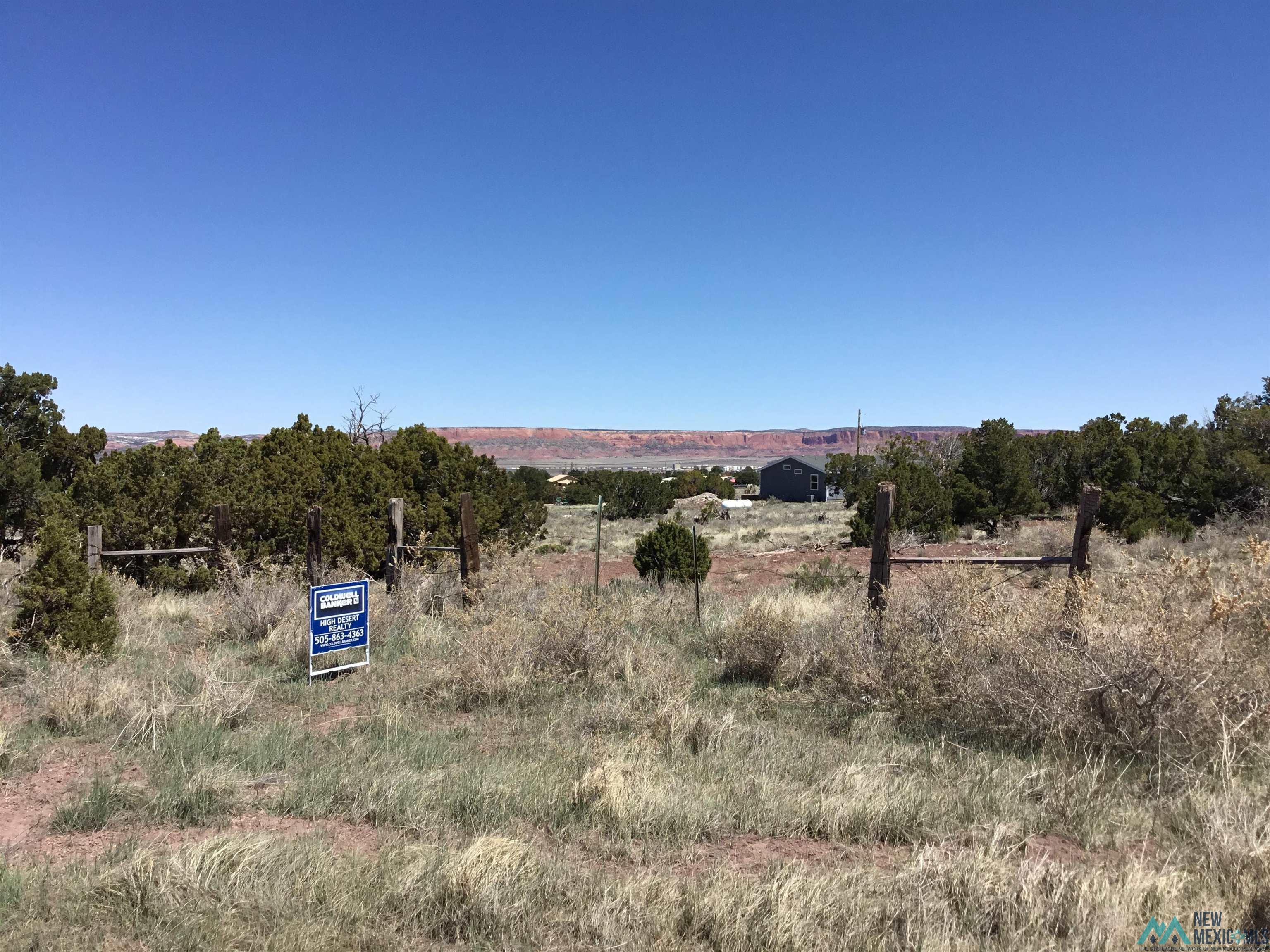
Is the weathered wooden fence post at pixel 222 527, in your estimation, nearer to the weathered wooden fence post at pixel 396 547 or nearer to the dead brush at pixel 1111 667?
the weathered wooden fence post at pixel 396 547

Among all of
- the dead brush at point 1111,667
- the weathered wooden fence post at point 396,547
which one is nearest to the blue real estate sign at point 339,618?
the weathered wooden fence post at point 396,547

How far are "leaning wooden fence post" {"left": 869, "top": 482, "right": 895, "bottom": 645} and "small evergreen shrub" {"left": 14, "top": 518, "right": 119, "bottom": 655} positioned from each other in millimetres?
7410

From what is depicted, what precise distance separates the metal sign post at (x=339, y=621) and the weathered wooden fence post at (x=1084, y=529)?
23.0 ft

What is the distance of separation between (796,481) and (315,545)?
50720 millimetres

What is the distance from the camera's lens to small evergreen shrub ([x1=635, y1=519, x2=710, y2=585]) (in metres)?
14.3

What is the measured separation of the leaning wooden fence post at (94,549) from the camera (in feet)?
34.7

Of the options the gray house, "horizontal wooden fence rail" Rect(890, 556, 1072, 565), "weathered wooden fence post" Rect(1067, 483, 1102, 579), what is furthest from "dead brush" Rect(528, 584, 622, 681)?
the gray house

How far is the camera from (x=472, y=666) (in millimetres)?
6961

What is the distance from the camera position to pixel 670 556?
14523mm

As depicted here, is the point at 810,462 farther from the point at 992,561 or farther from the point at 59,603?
the point at 59,603

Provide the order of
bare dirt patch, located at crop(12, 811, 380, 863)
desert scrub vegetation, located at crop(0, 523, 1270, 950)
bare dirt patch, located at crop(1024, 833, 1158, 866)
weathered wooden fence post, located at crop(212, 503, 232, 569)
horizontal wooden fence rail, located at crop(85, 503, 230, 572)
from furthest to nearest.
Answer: weathered wooden fence post, located at crop(212, 503, 232, 569) < horizontal wooden fence rail, located at crop(85, 503, 230, 572) < bare dirt patch, located at crop(12, 811, 380, 863) < bare dirt patch, located at crop(1024, 833, 1158, 866) < desert scrub vegetation, located at crop(0, 523, 1270, 950)

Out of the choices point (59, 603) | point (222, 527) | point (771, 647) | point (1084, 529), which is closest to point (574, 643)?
point (771, 647)

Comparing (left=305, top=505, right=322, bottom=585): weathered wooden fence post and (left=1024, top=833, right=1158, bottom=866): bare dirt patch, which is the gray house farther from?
(left=1024, top=833, right=1158, bottom=866): bare dirt patch

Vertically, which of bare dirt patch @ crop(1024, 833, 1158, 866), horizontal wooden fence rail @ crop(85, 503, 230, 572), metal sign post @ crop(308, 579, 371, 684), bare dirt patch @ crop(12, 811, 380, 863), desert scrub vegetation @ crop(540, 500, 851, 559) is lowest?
desert scrub vegetation @ crop(540, 500, 851, 559)
